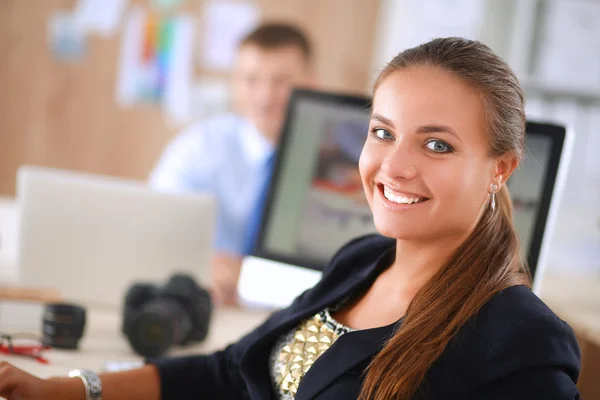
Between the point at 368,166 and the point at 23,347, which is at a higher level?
the point at 368,166

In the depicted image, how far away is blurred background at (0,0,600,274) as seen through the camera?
3746mm

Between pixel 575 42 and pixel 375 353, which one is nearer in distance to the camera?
pixel 375 353

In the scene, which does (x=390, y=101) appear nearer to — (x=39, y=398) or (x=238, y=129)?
(x=39, y=398)

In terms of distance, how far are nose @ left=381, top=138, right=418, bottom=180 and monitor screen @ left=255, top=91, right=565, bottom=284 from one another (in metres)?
0.68

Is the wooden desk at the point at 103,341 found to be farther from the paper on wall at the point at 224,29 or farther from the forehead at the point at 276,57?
the paper on wall at the point at 224,29

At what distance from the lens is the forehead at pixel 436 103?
1056mm

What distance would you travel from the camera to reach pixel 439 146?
1.06 metres

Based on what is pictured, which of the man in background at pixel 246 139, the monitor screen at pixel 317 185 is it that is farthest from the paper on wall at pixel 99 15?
the monitor screen at pixel 317 185

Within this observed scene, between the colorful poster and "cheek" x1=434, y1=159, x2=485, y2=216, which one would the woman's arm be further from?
the colorful poster

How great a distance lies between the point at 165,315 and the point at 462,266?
27.6 inches

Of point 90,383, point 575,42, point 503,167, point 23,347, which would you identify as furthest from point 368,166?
point 575,42

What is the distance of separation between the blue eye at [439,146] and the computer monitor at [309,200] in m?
0.70

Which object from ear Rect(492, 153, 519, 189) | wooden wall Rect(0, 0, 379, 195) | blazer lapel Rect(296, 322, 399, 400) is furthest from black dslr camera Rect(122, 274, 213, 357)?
wooden wall Rect(0, 0, 379, 195)

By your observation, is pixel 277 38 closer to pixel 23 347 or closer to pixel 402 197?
pixel 23 347
